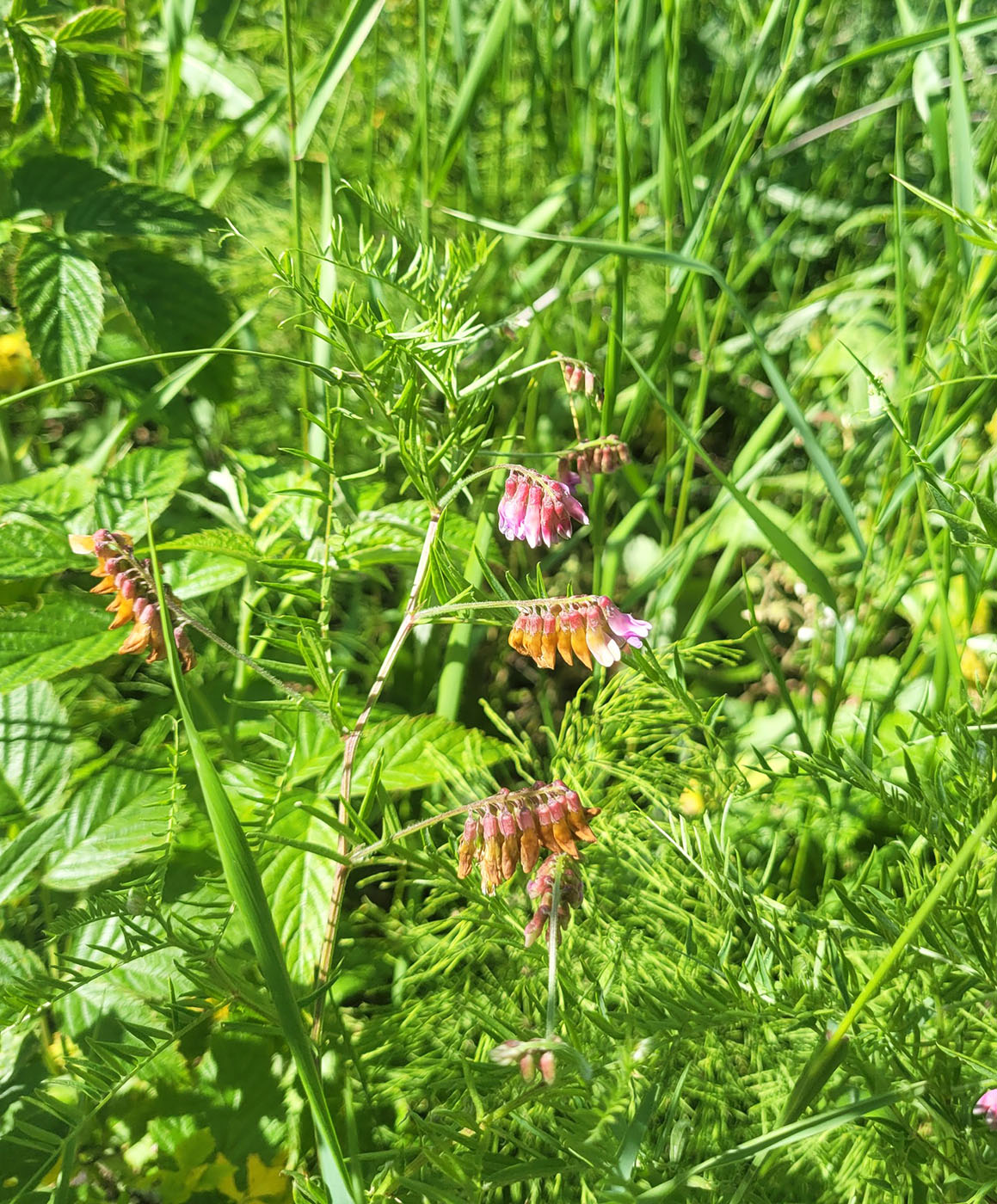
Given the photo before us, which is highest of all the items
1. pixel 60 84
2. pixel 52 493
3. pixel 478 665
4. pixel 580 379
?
pixel 60 84

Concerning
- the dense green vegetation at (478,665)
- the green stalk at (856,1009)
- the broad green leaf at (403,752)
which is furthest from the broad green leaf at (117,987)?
the green stalk at (856,1009)

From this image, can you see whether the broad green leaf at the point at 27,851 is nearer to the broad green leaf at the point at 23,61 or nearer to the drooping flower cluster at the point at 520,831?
the drooping flower cluster at the point at 520,831

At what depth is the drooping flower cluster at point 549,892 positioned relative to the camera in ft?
2.90

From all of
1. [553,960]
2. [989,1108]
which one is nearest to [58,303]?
[553,960]

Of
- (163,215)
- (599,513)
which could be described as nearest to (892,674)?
(599,513)

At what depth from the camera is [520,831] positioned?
2.54ft

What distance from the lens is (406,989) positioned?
1.15 meters

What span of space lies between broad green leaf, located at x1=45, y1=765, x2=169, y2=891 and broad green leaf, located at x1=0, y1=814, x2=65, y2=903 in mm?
16

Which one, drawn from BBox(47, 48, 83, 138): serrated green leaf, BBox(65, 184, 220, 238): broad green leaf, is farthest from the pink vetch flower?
BBox(47, 48, 83, 138): serrated green leaf

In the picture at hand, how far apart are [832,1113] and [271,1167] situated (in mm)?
637

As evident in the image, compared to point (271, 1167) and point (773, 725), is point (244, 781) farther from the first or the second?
point (773, 725)

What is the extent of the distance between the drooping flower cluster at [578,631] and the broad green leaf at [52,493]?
2.78ft

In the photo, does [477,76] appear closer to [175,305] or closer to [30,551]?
[175,305]

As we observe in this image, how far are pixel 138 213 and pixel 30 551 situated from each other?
53 centimetres
